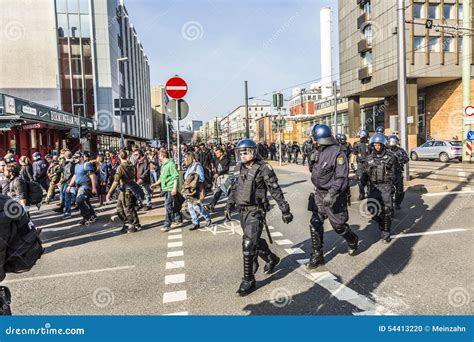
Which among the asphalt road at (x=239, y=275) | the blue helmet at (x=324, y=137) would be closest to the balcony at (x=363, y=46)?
the asphalt road at (x=239, y=275)

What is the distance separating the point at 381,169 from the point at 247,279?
10.9 feet

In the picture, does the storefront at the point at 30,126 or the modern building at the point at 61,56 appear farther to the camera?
the modern building at the point at 61,56

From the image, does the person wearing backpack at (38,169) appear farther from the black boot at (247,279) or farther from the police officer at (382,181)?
the police officer at (382,181)

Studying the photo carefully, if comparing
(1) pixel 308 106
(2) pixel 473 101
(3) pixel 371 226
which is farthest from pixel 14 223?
(1) pixel 308 106

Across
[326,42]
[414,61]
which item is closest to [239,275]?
[414,61]

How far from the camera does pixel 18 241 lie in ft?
7.42

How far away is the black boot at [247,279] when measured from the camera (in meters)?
3.88

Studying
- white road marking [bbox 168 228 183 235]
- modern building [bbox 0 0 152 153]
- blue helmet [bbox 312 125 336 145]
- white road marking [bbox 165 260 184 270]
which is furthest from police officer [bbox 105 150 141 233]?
modern building [bbox 0 0 152 153]

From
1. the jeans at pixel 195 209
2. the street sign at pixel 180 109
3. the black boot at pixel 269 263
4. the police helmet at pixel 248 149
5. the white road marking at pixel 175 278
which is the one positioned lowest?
the white road marking at pixel 175 278

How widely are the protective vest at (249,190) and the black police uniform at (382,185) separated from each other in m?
2.65

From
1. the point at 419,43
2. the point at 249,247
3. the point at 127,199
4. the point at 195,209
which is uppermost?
the point at 419,43

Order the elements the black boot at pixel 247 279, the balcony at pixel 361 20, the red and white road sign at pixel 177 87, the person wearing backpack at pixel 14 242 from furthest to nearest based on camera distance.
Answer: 1. the balcony at pixel 361 20
2. the red and white road sign at pixel 177 87
3. the black boot at pixel 247 279
4. the person wearing backpack at pixel 14 242

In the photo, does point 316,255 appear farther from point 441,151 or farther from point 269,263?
point 441,151
